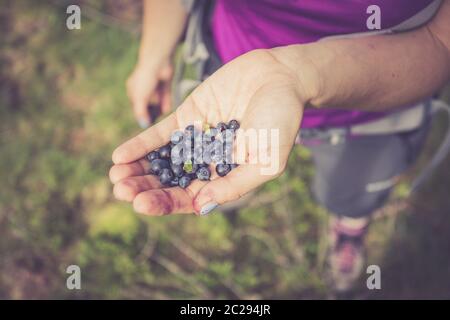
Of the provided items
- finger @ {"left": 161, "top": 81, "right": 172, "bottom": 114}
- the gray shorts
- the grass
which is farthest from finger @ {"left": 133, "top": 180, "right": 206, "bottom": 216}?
the grass

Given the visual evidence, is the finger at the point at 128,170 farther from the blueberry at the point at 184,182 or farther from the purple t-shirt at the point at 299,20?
the purple t-shirt at the point at 299,20

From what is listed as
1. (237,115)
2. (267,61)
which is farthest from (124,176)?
(267,61)

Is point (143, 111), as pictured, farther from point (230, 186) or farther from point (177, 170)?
point (230, 186)

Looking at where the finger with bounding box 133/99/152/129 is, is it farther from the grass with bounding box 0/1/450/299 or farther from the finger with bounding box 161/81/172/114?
the grass with bounding box 0/1/450/299

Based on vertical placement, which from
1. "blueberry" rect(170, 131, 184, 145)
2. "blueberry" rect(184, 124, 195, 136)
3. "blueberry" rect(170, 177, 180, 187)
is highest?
"blueberry" rect(184, 124, 195, 136)

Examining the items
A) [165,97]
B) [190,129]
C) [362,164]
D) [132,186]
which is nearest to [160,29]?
[165,97]
